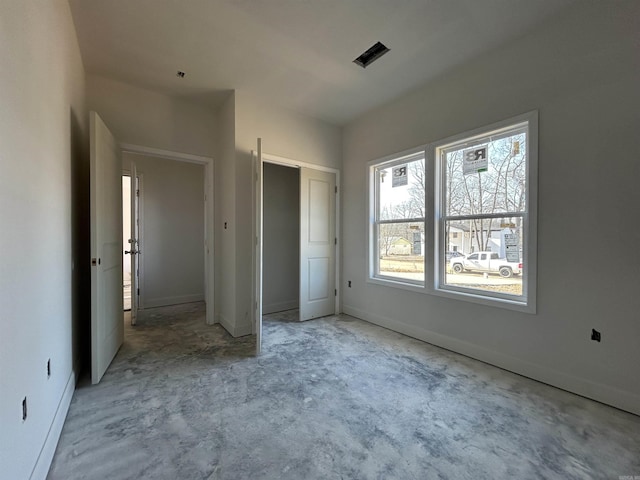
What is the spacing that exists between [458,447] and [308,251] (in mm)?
2687

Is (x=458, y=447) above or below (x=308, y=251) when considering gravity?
below

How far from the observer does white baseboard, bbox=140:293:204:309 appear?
14.8 ft

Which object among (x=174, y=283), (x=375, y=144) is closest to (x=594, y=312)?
(x=375, y=144)

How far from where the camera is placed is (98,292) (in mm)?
2244

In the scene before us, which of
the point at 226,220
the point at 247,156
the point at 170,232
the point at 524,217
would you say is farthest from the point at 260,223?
the point at 170,232

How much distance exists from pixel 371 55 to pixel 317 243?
7.55ft

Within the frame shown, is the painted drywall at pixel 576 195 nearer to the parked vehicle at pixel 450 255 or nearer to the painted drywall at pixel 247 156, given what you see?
the parked vehicle at pixel 450 255

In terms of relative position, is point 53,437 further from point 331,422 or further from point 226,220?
point 226,220

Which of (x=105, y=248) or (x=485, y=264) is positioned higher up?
(x=105, y=248)

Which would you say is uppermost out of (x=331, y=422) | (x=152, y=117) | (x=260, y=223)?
(x=152, y=117)

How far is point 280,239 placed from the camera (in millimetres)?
4504

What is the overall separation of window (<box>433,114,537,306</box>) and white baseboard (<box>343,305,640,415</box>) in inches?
20.3

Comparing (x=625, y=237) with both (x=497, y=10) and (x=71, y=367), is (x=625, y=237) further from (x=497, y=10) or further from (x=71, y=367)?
(x=71, y=367)

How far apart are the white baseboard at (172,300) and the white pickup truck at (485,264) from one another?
4.22 metres
